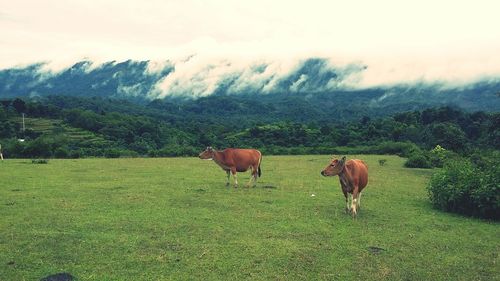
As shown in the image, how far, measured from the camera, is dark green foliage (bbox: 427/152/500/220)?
1319cm

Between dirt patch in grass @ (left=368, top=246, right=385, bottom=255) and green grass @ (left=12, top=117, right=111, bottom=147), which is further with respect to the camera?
green grass @ (left=12, top=117, right=111, bottom=147)

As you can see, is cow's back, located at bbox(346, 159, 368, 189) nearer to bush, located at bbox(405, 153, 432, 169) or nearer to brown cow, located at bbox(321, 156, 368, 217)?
brown cow, located at bbox(321, 156, 368, 217)

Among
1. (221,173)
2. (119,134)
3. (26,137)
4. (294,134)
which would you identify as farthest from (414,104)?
(221,173)

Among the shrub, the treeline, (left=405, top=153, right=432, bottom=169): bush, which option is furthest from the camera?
the treeline

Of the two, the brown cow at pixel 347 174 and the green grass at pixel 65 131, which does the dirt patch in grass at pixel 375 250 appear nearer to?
the brown cow at pixel 347 174

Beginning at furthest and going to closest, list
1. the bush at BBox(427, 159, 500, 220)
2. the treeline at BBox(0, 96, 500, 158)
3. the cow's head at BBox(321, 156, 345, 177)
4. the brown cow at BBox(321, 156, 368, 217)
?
the treeline at BBox(0, 96, 500, 158), the cow's head at BBox(321, 156, 345, 177), the brown cow at BBox(321, 156, 368, 217), the bush at BBox(427, 159, 500, 220)

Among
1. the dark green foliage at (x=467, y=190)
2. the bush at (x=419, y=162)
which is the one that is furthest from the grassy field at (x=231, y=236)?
the bush at (x=419, y=162)

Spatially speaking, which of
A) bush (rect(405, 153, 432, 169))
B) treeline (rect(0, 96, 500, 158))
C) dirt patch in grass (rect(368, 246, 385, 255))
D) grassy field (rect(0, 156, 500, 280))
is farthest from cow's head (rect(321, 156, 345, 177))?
treeline (rect(0, 96, 500, 158))

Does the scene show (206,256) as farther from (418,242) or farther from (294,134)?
(294,134)

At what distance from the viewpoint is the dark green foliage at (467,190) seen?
13188 millimetres

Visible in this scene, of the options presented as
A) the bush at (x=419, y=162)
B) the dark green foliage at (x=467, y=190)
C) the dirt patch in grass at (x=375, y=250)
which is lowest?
the bush at (x=419, y=162)

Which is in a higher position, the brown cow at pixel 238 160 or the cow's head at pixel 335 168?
the cow's head at pixel 335 168

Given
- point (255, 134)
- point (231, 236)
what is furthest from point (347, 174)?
point (255, 134)

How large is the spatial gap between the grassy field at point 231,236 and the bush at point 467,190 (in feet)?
1.88
